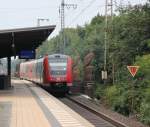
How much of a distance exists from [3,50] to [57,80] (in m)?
7.62

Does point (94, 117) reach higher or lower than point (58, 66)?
lower

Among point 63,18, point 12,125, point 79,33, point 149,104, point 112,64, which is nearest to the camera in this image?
point 12,125

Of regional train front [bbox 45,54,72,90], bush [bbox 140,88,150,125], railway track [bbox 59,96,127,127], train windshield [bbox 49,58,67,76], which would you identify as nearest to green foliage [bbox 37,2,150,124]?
bush [bbox 140,88,150,125]

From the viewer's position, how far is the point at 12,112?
23359 millimetres

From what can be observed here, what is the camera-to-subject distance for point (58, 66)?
4584 centimetres

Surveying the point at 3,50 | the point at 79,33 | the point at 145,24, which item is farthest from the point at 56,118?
the point at 79,33

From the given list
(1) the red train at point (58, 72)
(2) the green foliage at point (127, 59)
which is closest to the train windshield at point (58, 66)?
(1) the red train at point (58, 72)

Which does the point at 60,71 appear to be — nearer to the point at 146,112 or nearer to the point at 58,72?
the point at 58,72

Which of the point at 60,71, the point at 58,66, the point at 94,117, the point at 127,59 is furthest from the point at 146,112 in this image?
the point at 58,66

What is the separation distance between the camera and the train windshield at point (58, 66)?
45.7 m

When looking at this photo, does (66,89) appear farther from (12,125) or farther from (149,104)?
(12,125)

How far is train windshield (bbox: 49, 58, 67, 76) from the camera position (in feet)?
150

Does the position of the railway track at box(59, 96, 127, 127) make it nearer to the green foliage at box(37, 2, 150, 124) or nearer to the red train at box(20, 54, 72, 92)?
the green foliage at box(37, 2, 150, 124)

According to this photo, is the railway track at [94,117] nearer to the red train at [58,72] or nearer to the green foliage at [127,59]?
the green foliage at [127,59]
